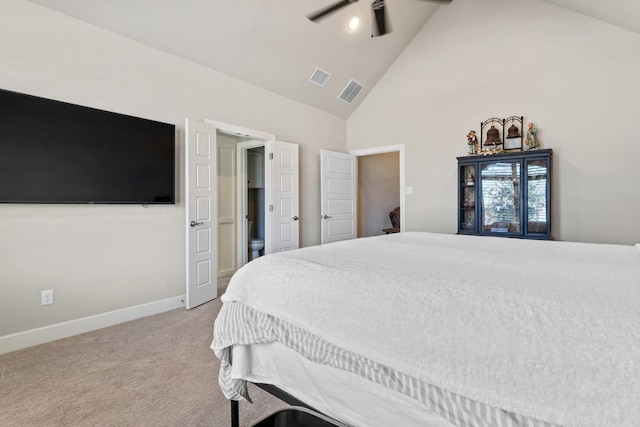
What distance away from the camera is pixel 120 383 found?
6.39 feet

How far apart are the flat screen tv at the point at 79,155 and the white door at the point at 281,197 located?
52.9 inches

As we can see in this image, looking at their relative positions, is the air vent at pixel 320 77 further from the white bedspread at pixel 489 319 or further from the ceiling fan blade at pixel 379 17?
the white bedspread at pixel 489 319

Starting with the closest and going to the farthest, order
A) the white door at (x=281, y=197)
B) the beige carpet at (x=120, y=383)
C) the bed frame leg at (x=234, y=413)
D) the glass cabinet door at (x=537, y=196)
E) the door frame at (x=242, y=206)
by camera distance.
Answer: the bed frame leg at (x=234, y=413) < the beige carpet at (x=120, y=383) < the glass cabinet door at (x=537, y=196) < the white door at (x=281, y=197) < the door frame at (x=242, y=206)

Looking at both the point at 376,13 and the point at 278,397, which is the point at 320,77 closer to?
the point at 376,13

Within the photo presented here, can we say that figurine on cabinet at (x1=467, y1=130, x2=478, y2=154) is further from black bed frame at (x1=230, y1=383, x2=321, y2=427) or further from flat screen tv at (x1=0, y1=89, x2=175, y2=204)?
black bed frame at (x1=230, y1=383, x2=321, y2=427)

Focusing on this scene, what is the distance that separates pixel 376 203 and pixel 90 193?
17.4 ft

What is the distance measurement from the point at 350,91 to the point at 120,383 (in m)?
4.61

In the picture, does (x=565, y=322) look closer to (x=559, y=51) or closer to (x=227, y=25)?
(x=227, y=25)

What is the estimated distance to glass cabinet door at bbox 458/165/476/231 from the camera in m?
3.94

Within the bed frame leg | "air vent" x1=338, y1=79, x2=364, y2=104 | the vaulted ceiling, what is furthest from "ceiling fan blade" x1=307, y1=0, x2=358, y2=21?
the bed frame leg

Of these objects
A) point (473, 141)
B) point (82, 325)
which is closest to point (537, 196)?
point (473, 141)

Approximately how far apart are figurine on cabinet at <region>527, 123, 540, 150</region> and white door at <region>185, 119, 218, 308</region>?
3.76m

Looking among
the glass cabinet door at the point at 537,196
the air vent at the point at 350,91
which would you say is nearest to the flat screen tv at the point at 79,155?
the air vent at the point at 350,91

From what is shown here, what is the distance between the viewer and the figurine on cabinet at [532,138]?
12.1ft
